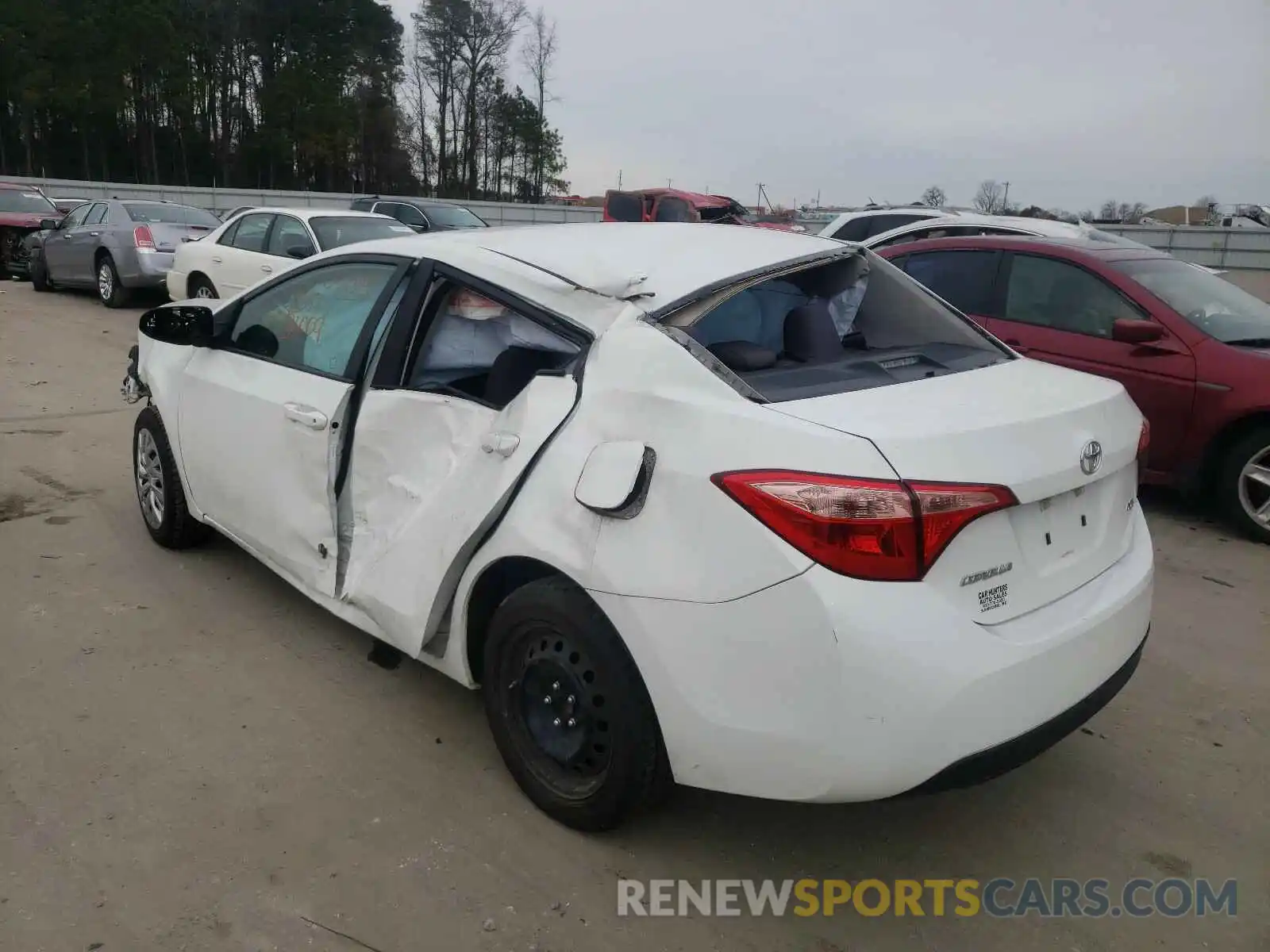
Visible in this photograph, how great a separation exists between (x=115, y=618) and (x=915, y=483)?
132 inches

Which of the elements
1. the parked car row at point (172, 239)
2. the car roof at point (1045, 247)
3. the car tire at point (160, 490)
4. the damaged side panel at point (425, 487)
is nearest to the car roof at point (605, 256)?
the damaged side panel at point (425, 487)

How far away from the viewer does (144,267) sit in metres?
12.7

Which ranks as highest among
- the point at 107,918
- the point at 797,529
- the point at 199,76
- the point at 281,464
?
the point at 199,76

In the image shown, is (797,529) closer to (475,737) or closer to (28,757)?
(475,737)

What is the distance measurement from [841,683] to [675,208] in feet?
59.5

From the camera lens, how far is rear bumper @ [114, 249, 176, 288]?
12.7m

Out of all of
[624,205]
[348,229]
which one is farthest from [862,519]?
[624,205]

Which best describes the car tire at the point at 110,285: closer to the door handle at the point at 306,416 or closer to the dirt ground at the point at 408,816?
the dirt ground at the point at 408,816

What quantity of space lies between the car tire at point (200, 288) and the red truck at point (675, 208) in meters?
9.71

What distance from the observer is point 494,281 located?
296 centimetres

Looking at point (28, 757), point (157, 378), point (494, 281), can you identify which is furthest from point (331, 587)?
point (157, 378)

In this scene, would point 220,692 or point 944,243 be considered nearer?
point 220,692

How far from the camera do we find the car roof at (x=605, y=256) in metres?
2.70

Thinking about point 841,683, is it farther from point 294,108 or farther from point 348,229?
point 294,108
